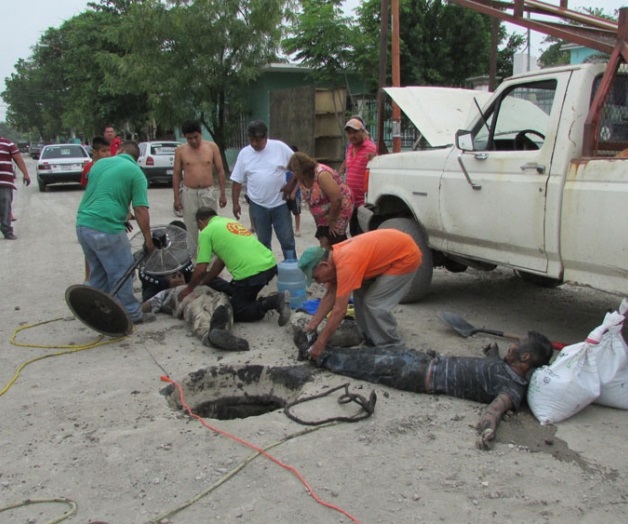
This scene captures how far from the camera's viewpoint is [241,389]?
439cm

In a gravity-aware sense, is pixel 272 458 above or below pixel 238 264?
below

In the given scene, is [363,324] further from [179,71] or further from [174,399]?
[179,71]

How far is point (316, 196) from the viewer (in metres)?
5.62

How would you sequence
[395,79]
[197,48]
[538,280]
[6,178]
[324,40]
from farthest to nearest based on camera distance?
[197,48] → [324,40] → [6,178] → [395,79] → [538,280]

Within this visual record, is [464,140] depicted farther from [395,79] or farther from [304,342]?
[395,79]

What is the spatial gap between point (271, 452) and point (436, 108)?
3958mm

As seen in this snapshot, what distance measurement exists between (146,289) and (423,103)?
3.31 meters

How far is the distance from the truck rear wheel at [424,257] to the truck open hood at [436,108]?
78cm

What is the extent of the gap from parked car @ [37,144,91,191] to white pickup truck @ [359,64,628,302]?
15528 millimetres

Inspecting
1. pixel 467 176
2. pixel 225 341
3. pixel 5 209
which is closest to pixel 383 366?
pixel 225 341

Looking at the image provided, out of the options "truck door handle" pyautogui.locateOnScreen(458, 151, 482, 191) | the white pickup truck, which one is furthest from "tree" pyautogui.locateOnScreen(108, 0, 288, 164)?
"truck door handle" pyautogui.locateOnScreen(458, 151, 482, 191)

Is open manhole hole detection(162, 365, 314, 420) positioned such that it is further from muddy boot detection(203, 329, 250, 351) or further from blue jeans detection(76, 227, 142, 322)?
blue jeans detection(76, 227, 142, 322)

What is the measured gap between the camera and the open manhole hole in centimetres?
423

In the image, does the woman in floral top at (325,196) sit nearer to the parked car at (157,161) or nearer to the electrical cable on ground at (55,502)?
the electrical cable on ground at (55,502)
